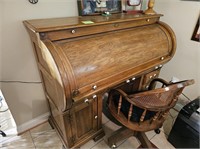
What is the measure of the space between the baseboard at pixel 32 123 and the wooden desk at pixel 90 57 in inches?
8.7

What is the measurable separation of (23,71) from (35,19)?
18.4 inches

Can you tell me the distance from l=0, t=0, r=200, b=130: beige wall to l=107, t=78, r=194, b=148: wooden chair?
61cm

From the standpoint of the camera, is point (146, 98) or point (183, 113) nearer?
point (146, 98)

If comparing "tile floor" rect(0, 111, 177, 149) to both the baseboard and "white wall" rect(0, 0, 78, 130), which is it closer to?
the baseboard

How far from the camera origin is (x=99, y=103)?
125cm

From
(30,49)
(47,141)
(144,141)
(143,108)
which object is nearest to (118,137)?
(144,141)

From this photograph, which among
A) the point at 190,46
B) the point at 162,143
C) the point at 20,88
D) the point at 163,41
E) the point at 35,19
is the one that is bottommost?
the point at 162,143

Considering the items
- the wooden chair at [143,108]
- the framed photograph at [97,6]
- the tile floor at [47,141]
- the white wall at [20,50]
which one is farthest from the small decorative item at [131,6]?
the tile floor at [47,141]

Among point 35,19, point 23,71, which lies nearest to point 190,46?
point 35,19

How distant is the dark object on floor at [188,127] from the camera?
131cm

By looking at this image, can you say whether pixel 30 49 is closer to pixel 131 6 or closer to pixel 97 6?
pixel 97 6

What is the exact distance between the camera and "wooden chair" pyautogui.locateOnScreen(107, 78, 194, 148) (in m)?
0.99

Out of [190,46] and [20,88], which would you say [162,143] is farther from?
[20,88]

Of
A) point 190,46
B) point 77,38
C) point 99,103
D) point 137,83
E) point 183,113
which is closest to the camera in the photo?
point 77,38
